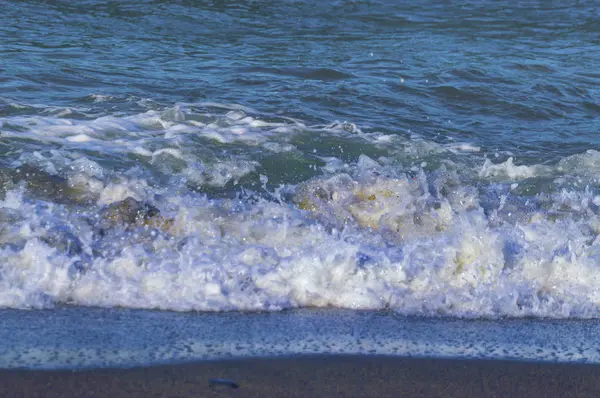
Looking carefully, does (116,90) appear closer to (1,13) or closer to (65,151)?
(65,151)

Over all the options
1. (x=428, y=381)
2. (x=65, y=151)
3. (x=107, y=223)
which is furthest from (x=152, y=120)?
(x=428, y=381)

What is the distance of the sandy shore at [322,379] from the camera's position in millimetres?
3000

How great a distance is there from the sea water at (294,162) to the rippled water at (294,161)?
1 centimetres

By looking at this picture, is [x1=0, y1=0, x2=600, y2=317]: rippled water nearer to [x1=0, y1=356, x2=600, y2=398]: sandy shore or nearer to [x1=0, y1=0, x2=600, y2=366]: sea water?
[x1=0, y1=0, x2=600, y2=366]: sea water

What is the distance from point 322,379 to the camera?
3.15 meters

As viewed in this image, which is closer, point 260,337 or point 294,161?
point 260,337

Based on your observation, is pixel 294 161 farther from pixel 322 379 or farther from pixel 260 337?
pixel 322 379

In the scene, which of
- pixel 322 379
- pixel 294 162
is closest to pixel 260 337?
pixel 322 379

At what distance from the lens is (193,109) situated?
6.87 m

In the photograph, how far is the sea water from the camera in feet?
12.7

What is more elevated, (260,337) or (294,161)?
(260,337)

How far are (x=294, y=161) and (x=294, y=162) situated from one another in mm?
17

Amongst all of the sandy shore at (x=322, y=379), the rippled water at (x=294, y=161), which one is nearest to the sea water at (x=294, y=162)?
the rippled water at (x=294, y=161)

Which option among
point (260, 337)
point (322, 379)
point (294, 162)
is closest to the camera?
point (322, 379)
